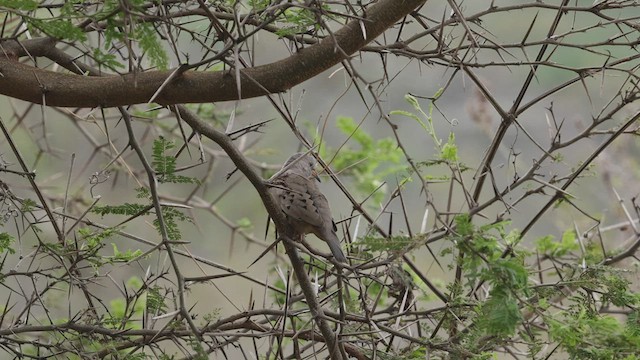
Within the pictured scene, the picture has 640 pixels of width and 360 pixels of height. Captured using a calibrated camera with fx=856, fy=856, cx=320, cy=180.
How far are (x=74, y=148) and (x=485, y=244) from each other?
25.0 feet

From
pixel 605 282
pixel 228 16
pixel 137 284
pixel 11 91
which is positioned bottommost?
pixel 605 282

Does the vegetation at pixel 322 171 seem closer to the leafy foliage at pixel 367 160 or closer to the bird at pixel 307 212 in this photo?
the bird at pixel 307 212

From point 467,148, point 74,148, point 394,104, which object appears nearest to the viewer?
point 467,148

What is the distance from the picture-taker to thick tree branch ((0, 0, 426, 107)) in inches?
84.7

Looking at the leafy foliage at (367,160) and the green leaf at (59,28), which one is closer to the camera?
the green leaf at (59,28)

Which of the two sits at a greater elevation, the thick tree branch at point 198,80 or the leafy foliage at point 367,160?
the leafy foliage at point 367,160

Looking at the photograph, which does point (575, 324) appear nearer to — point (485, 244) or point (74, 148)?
point (485, 244)

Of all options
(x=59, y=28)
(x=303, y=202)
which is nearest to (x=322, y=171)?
(x=303, y=202)

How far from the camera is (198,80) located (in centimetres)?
225

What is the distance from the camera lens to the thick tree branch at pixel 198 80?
215 cm

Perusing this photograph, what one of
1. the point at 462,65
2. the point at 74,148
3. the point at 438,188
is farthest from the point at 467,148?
the point at 462,65

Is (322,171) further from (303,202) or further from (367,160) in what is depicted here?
(367,160)

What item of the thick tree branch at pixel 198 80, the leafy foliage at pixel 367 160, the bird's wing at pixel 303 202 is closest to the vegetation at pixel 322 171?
the thick tree branch at pixel 198 80

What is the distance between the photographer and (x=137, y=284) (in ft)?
16.1
